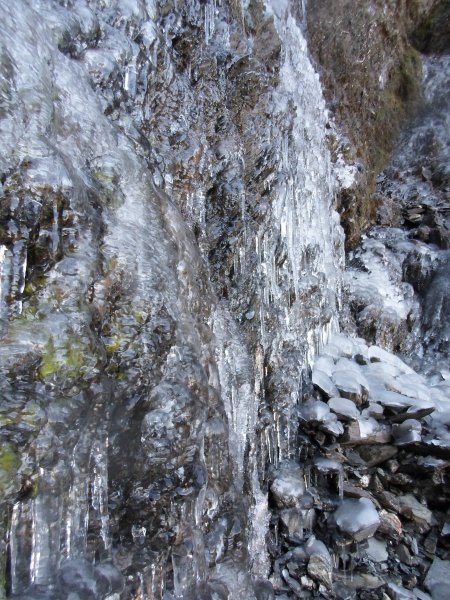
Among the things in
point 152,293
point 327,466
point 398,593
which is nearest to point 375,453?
point 327,466

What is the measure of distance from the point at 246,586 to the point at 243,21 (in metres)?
5.40

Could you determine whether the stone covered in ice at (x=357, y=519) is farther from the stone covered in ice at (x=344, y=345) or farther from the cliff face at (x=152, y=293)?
the stone covered in ice at (x=344, y=345)

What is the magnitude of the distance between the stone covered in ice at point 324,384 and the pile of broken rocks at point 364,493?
12mm

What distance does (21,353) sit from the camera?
2051 mm

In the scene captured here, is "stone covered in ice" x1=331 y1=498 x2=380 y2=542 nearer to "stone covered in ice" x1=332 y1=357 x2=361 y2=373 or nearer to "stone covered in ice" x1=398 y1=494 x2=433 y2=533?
"stone covered in ice" x1=398 y1=494 x2=433 y2=533

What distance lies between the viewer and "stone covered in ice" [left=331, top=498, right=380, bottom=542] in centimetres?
418

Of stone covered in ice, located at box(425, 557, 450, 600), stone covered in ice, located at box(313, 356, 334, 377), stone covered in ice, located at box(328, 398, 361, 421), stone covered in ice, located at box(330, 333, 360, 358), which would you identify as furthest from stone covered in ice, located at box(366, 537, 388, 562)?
stone covered in ice, located at box(330, 333, 360, 358)

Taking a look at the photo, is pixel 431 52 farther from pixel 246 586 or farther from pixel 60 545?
pixel 60 545

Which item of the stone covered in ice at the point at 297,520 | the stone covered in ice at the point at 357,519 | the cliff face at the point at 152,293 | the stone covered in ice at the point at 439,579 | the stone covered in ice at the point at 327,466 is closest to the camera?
the cliff face at the point at 152,293

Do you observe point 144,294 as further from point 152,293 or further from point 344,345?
point 344,345

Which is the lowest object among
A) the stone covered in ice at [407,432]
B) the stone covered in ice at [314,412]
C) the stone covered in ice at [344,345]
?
the stone covered in ice at [407,432]

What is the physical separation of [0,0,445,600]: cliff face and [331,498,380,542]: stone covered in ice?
1.95 ft

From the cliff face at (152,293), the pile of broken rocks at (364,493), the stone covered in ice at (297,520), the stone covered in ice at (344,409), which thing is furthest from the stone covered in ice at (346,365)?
the stone covered in ice at (297,520)

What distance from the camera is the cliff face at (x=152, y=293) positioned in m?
2.15
